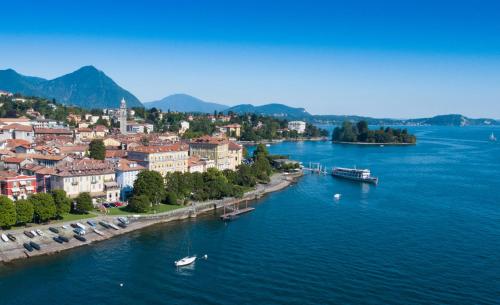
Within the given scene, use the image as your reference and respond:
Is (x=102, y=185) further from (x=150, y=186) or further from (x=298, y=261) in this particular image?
(x=298, y=261)

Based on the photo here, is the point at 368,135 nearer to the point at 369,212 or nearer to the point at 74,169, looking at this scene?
the point at 369,212

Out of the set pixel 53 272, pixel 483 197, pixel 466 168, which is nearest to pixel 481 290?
pixel 53 272

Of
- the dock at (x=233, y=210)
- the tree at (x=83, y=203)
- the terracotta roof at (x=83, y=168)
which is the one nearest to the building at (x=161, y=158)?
the terracotta roof at (x=83, y=168)

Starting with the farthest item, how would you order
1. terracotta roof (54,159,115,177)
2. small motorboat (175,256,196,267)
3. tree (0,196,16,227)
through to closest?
terracotta roof (54,159,115,177) → tree (0,196,16,227) → small motorboat (175,256,196,267)

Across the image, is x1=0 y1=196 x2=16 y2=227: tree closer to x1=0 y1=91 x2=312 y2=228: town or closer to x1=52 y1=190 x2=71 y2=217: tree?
x1=0 y1=91 x2=312 y2=228: town

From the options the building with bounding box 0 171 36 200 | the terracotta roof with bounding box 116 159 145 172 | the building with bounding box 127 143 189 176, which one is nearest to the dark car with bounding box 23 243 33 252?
the building with bounding box 0 171 36 200
